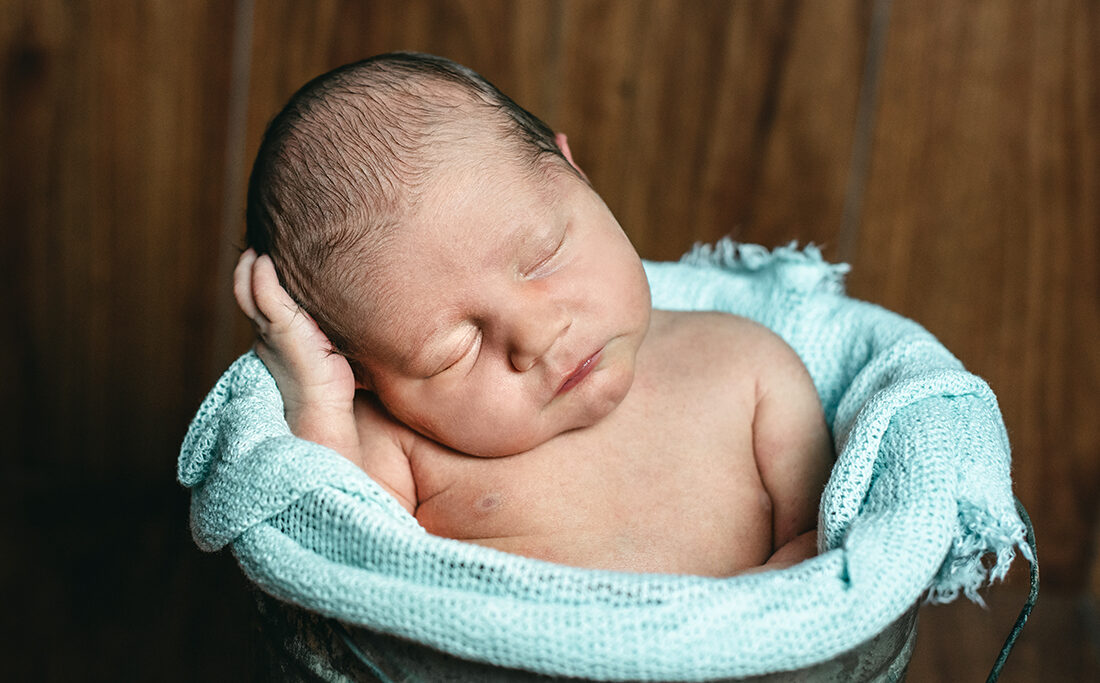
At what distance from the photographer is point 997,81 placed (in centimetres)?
127

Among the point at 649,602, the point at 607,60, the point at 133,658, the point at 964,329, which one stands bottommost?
the point at 133,658

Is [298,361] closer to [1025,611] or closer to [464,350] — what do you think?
[464,350]

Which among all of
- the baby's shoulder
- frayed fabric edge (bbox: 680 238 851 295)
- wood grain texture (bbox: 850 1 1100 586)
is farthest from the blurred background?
the baby's shoulder

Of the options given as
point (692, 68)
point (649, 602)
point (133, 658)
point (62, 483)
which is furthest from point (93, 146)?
point (649, 602)

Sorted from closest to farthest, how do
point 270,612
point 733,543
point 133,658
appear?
point 270,612 → point 733,543 → point 133,658

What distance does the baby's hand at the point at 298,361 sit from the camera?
0.72 metres

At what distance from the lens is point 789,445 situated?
802 mm

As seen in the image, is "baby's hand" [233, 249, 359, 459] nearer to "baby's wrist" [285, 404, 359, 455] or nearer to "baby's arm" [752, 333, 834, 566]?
"baby's wrist" [285, 404, 359, 455]

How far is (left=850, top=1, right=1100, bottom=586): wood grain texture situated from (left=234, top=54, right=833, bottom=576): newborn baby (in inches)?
22.9

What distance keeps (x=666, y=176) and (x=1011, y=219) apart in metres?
0.43

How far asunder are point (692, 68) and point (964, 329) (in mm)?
485

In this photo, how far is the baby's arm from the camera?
79cm

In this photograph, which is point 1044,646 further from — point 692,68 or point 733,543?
point 692,68

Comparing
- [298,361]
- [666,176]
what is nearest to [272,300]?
[298,361]
